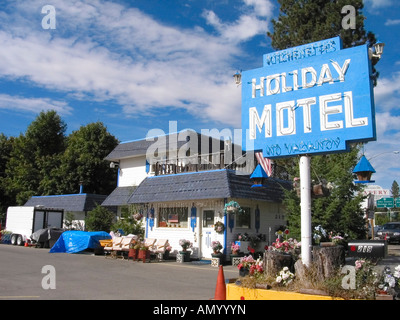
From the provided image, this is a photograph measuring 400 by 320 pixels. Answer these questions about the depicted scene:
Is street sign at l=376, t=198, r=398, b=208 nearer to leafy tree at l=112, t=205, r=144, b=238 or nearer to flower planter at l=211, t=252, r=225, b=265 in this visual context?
leafy tree at l=112, t=205, r=144, b=238

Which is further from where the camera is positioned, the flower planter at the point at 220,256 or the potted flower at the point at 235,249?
the potted flower at the point at 235,249

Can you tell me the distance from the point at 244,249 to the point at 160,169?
710 centimetres

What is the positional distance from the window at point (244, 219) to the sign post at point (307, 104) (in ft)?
33.1

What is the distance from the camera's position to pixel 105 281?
11.7m

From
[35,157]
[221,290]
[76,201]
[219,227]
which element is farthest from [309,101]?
[35,157]

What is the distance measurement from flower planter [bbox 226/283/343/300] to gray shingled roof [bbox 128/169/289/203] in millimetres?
9249

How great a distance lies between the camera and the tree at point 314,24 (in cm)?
2525

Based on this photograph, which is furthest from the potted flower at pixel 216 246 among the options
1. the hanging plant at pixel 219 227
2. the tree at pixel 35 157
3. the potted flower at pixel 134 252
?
the tree at pixel 35 157

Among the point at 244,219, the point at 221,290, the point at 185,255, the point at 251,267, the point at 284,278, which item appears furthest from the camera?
the point at 244,219

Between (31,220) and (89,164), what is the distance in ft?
33.6

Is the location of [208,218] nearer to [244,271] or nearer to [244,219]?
[244,219]

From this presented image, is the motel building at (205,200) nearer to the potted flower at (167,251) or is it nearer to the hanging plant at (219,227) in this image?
the hanging plant at (219,227)

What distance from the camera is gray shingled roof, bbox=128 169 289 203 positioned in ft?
59.6

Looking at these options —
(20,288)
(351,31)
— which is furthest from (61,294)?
(351,31)
